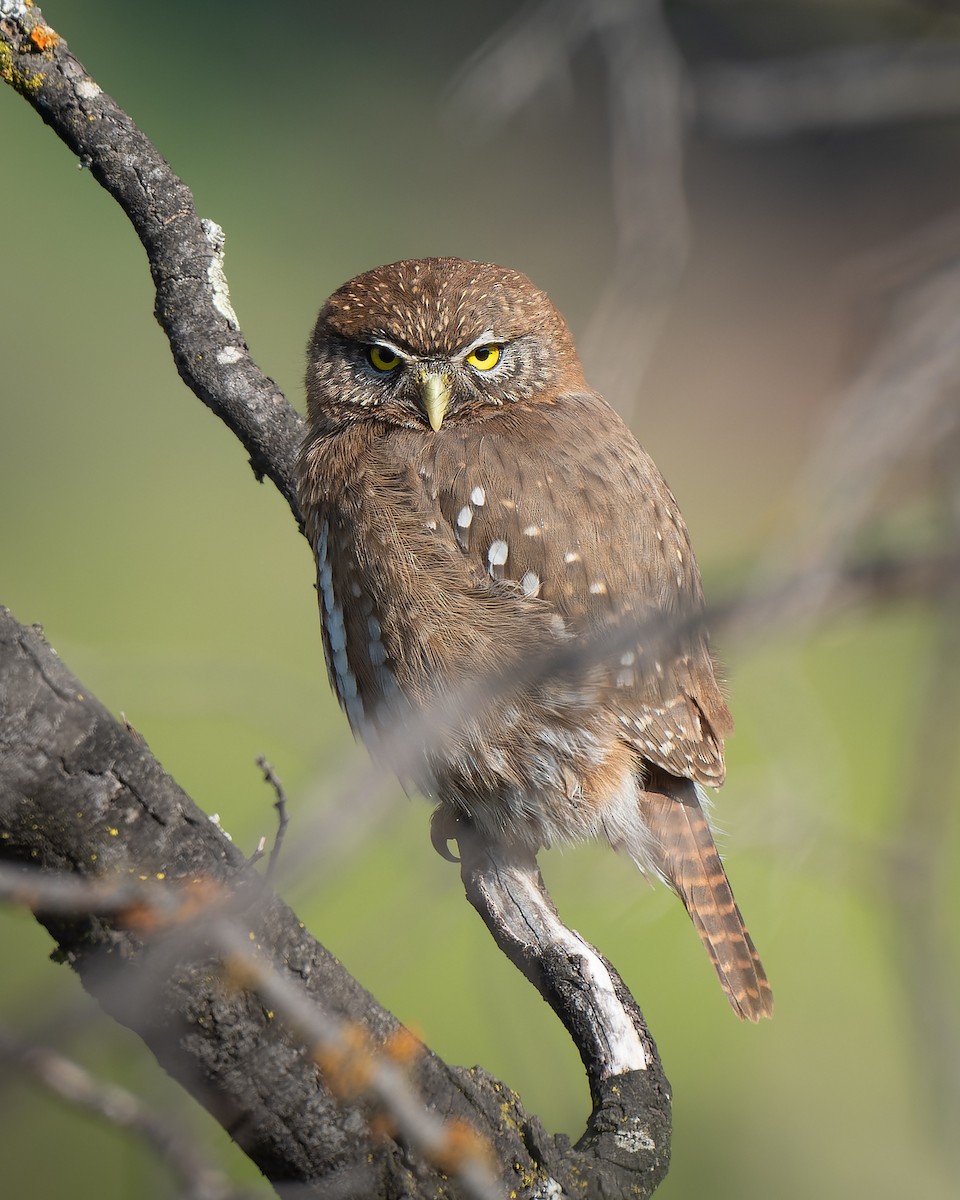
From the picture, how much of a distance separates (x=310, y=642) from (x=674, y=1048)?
9.39 feet

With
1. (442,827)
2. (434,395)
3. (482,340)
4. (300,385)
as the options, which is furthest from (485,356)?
(442,827)

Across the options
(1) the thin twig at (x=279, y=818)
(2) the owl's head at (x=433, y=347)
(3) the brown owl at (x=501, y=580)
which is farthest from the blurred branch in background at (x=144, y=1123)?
(2) the owl's head at (x=433, y=347)

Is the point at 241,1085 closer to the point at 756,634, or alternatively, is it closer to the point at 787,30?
the point at 756,634

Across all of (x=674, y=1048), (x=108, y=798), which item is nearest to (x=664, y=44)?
(x=108, y=798)

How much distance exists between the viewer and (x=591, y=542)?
2217 mm

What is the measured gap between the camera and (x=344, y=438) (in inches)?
95.8

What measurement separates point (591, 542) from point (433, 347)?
22.1 inches

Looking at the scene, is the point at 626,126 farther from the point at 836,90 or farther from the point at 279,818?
the point at 279,818

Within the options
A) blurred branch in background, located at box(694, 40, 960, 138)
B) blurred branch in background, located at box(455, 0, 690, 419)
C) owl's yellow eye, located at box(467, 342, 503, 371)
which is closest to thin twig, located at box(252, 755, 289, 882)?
blurred branch in background, located at box(455, 0, 690, 419)

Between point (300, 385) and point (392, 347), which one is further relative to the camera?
point (300, 385)

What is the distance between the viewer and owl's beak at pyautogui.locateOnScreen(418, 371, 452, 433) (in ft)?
7.80

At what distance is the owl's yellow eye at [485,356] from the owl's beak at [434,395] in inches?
3.7

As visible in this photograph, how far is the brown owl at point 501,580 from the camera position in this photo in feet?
7.29

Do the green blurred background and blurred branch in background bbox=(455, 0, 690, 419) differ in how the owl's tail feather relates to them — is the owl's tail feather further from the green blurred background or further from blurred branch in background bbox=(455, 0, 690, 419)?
the green blurred background
